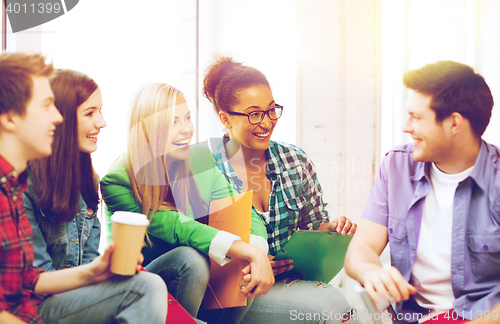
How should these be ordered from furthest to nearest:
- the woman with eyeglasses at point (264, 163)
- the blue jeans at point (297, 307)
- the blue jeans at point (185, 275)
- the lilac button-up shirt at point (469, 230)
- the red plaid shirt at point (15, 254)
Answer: the woman with eyeglasses at point (264, 163) < the blue jeans at point (297, 307) < the blue jeans at point (185, 275) < the lilac button-up shirt at point (469, 230) < the red plaid shirt at point (15, 254)

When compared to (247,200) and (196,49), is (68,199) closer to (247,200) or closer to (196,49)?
(247,200)

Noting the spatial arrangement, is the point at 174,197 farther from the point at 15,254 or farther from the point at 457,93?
the point at 457,93

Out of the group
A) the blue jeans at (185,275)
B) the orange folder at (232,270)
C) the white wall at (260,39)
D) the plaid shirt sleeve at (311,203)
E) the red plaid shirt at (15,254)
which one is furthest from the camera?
the white wall at (260,39)

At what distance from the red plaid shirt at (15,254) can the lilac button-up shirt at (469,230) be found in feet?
3.38

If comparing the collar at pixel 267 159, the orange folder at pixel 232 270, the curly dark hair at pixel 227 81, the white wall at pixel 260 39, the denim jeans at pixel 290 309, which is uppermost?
the white wall at pixel 260 39

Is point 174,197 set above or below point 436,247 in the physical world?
above

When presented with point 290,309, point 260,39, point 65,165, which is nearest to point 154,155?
point 65,165

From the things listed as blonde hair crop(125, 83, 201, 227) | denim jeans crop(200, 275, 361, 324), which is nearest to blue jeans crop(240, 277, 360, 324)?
denim jeans crop(200, 275, 361, 324)

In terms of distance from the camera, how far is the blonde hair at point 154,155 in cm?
135

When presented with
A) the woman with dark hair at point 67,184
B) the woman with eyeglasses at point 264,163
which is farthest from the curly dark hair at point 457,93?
the woman with dark hair at point 67,184

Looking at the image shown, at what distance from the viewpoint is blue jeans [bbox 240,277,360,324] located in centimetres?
147

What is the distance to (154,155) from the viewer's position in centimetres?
142

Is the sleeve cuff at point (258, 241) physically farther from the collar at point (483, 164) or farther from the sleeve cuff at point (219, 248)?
the collar at point (483, 164)

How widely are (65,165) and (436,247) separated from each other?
3.86 ft
